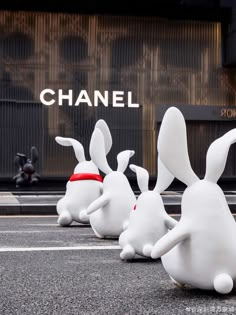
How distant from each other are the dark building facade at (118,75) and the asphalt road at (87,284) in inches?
512

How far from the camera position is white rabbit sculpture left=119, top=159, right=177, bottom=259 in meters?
5.57

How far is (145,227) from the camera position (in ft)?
18.3

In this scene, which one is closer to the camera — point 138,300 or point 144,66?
point 138,300

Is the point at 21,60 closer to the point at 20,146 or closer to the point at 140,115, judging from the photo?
the point at 20,146

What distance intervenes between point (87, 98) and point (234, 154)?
16.8 feet

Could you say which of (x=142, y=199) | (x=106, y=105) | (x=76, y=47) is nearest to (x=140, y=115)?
(x=106, y=105)

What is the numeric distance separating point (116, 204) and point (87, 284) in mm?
2412

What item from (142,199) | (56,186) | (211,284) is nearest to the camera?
(211,284)

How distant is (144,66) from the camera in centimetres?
2108

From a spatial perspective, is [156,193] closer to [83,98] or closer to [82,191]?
[82,191]

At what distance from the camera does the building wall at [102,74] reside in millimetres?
20266

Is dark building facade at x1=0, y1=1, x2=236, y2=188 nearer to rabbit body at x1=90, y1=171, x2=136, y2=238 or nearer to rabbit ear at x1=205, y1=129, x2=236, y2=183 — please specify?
rabbit body at x1=90, y1=171, x2=136, y2=238

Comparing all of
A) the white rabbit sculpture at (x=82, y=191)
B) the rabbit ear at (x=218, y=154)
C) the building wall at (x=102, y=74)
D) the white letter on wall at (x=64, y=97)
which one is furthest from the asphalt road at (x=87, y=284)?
the white letter on wall at (x=64, y=97)

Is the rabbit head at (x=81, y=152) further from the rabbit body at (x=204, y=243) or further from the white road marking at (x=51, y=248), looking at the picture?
the rabbit body at (x=204, y=243)
